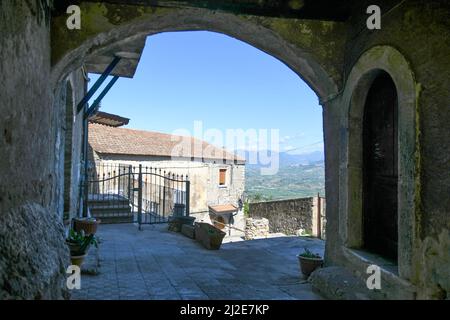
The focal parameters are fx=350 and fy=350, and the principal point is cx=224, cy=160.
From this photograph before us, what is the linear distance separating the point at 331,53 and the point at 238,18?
3.59 ft

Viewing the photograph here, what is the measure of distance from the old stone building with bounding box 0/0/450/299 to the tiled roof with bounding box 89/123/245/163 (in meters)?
14.5

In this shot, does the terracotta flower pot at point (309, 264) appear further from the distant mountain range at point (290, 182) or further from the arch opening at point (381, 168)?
the distant mountain range at point (290, 182)

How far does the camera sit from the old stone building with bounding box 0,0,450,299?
2.21 meters

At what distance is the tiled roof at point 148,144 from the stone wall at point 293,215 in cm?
613

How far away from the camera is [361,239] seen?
3.62m

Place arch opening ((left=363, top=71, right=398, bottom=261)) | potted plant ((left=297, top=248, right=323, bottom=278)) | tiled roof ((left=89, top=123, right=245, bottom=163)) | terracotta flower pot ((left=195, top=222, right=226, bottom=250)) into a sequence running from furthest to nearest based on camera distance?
tiled roof ((left=89, top=123, right=245, bottom=163))
terracotta flower pot ((left=195, top=222, right=226, bottom=250))
potted plant ((left=297, top=248, right=323, bottom=278))
arch opening ((left=363, top=71, right=398, bottom=261))

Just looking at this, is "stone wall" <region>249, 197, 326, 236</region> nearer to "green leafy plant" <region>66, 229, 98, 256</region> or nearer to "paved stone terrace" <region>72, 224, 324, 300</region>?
"paved stone terrace" <region>72, 224, 324, 300</region>

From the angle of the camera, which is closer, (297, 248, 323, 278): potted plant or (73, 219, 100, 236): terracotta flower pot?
(297, 248, 323, 278): potted plant

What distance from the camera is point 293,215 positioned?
17547mm

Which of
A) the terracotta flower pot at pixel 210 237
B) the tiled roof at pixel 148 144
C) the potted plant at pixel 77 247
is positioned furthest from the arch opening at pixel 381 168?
the tiled roof at pixel 148 144

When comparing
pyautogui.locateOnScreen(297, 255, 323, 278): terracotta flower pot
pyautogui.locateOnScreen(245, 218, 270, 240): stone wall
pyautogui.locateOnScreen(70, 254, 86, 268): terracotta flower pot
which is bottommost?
pyautogui.locateOnScreen(245, 218, 270, 240): stone wall

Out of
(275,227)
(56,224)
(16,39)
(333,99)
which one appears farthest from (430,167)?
(275,227)

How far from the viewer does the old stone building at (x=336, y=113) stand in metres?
2.21

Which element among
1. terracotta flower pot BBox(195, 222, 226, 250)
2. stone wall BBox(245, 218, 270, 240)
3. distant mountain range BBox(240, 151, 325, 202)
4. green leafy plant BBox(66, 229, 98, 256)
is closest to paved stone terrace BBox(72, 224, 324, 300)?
terracotta flower pot BBox(195, 222, 226, 250)
